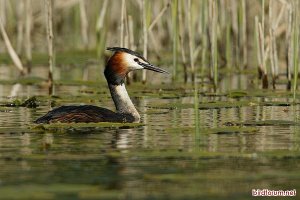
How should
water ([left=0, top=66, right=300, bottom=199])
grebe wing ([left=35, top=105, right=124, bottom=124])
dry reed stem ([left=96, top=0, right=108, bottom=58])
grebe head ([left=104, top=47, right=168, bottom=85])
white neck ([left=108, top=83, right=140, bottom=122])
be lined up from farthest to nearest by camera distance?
dry reed stem ([left=96, top=0, right=108, bottom=58]) < grebe head ([left=104, top=47, right=168, bottom=85]) < white neck ([left=108, top=83, right=140, bottom=122]) < grebe wing ([left=35, top=105, right=124, bottom=124]) < water ([left=0, top=66, right=300, bottom=199])

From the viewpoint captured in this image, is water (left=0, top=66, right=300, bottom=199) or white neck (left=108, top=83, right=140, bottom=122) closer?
water (left=0, top=66, right=300, bottom=199)

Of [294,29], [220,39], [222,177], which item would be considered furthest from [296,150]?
[220,39]

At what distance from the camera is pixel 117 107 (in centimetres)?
1513

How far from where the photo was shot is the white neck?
14734 millimetres

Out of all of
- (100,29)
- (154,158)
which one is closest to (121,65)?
(154,158)

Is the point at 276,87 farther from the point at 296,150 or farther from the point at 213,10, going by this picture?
the point at 296,150

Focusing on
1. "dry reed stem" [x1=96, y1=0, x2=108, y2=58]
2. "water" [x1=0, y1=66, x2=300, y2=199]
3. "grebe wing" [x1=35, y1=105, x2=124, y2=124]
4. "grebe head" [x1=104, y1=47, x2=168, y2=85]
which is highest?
"dry reed stem" [x1=96, y1=0, x2=108, y2=58]

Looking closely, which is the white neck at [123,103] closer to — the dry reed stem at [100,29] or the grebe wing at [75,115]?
the grebe wing at [75,115]

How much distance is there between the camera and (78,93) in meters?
19.3

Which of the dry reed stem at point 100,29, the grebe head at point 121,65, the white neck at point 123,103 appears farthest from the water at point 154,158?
the dry reed stem at point 100,29

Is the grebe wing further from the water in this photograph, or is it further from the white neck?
the white neck

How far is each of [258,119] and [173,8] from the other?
4.91 metres

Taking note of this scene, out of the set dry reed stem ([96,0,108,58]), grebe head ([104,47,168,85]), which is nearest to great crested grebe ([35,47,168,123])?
grebe head ([104,47,168,85])

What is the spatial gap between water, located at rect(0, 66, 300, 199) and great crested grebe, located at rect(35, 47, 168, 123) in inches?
10.8
